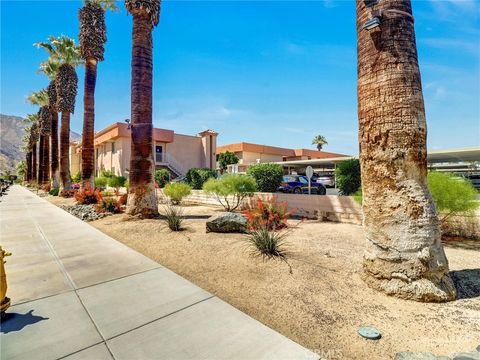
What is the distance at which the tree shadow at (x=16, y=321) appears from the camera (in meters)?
2.94

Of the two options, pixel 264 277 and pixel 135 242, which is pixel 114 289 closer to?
pixel 264 277

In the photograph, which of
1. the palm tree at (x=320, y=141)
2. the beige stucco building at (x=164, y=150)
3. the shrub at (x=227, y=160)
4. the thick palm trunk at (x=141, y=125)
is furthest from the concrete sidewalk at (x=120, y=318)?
the palm tree at (x=320, y=141)

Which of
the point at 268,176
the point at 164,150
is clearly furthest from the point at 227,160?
the point at 268,176

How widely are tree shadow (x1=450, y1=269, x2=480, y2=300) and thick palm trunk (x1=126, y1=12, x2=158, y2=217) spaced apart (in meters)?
9.67

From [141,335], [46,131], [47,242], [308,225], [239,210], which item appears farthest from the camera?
[46,131]

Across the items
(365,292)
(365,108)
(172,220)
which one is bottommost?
(365,292)

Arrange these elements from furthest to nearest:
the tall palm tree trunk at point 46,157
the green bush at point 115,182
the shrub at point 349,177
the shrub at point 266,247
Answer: the tall palm tree trunk at point 46,157 < the green bush at point 115,182 < the shrub at point 349,177 < the shrub at point 266,247

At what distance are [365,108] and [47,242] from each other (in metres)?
8.51

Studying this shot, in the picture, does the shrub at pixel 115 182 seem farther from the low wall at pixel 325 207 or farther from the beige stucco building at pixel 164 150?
the low wall at pixel 325 207

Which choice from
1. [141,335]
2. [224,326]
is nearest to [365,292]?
[224,326]

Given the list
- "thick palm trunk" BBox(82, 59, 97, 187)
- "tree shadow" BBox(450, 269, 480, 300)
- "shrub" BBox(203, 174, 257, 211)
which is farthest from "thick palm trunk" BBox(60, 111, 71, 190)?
"tree shadow" BBox(450, 269, 480, 300)

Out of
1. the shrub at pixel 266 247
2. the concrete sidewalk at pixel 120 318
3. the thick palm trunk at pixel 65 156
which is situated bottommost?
the concrete sidewalk at pixel 120 318

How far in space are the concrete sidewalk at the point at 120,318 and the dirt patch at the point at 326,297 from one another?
40 cm

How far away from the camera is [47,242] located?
6941 millimetres
